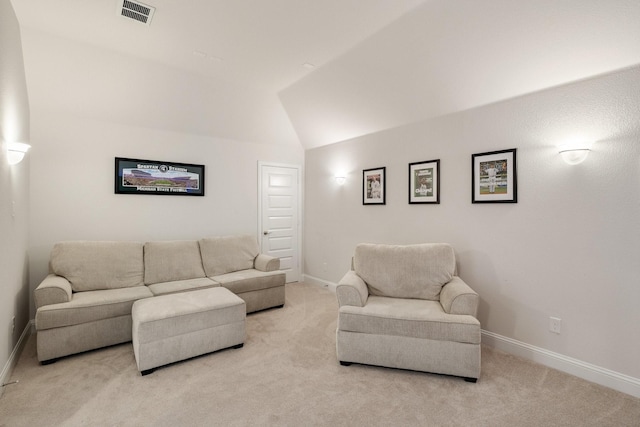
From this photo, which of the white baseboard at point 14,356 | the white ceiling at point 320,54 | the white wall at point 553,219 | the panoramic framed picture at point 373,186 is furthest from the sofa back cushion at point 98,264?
the white wall at point 553,219

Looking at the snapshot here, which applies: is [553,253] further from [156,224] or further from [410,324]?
[156,224]

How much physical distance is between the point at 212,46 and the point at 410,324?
3216 mm

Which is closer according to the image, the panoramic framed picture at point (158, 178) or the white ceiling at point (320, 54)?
the white ceiling at point (320, 54)

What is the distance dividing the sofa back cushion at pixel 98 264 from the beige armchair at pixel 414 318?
247cm

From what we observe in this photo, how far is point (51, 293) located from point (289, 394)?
7.59ft

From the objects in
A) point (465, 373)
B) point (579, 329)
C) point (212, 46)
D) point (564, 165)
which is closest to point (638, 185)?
point (564, 165)

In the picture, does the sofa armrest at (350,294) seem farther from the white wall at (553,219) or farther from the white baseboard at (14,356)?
the white baseboard at (14,356)

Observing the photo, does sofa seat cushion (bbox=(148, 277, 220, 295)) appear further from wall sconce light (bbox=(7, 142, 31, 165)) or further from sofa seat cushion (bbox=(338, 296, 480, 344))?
sofa seat cushion (bbox=(338, 296, 480, 344))

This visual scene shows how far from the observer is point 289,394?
2221 mm

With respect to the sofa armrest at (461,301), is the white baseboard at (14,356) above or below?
below

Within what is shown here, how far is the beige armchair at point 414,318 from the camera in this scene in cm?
240

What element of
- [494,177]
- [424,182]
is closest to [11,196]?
[424,182]

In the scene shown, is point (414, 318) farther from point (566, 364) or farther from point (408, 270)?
point (566, 364)

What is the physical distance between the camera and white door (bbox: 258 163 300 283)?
5172 millimetres
